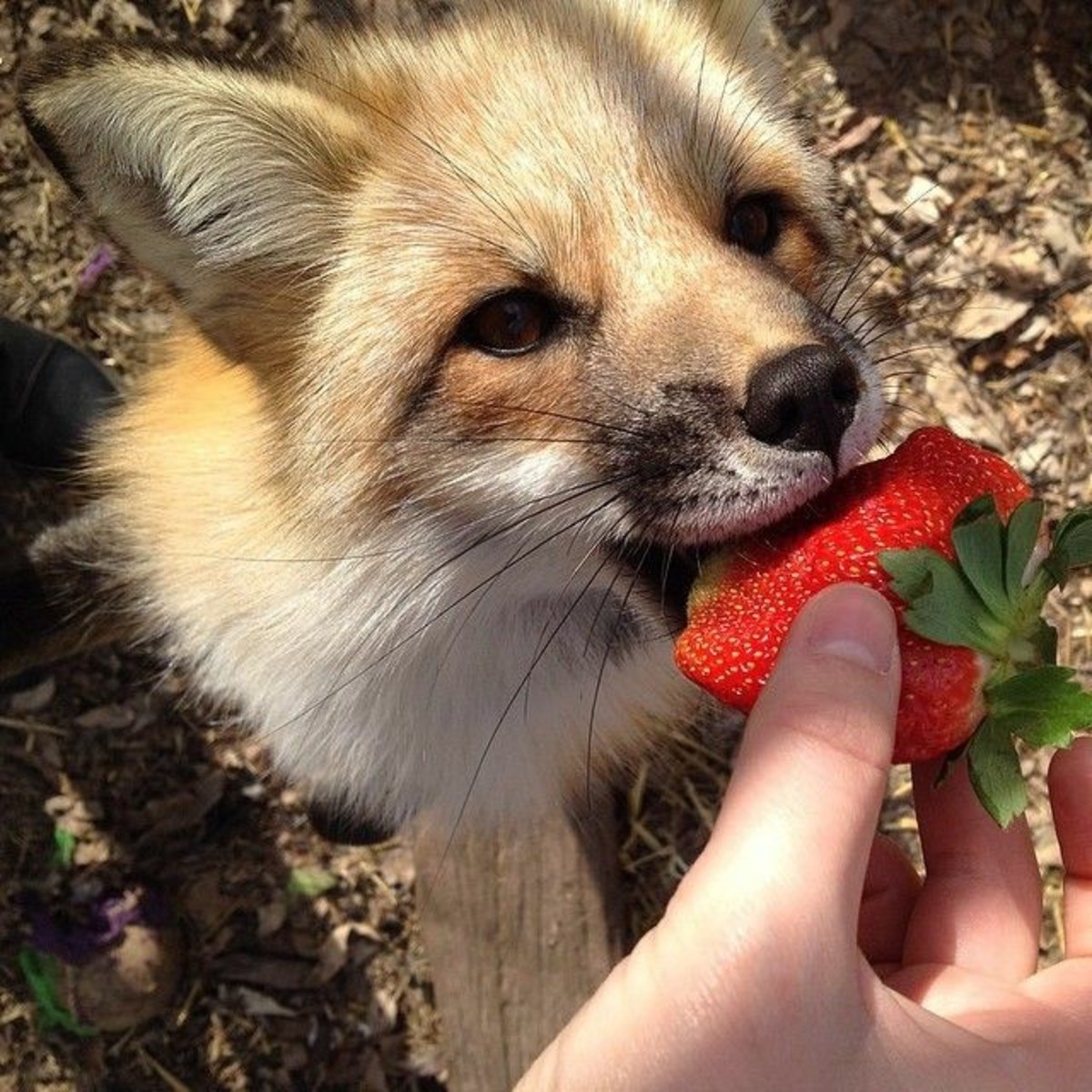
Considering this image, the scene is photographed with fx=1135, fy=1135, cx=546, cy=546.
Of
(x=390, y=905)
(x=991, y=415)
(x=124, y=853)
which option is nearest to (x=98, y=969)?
(x=124, y=853)

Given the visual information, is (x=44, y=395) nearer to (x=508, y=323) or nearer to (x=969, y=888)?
(x=508, y=323)

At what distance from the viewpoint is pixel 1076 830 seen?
5.77ft

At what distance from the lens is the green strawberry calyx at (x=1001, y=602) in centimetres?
140

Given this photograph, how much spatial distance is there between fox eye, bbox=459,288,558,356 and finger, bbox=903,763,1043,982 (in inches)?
35.7

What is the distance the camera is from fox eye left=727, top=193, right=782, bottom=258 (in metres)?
1.93

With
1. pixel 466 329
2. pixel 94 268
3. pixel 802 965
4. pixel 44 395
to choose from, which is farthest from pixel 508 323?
pixel 94 268

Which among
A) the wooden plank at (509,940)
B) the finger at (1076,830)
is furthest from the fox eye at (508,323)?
the wooden plank at (509,940)

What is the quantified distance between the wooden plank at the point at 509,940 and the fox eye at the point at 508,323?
1.61 m

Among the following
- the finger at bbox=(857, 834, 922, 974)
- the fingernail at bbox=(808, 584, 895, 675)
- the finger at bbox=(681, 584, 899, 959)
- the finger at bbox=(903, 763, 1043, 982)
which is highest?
the fingernail at bbox=(808, 584, 895, 675)

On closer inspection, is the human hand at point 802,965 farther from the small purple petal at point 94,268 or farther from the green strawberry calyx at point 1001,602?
the small purple petal at point 94,268

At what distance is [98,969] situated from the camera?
294 centimetres

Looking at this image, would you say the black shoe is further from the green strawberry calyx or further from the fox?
the green strawberry calyx

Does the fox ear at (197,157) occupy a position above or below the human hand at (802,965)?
above

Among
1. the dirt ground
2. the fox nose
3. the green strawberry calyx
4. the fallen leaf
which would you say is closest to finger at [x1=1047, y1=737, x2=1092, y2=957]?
the green strawberry calyx
